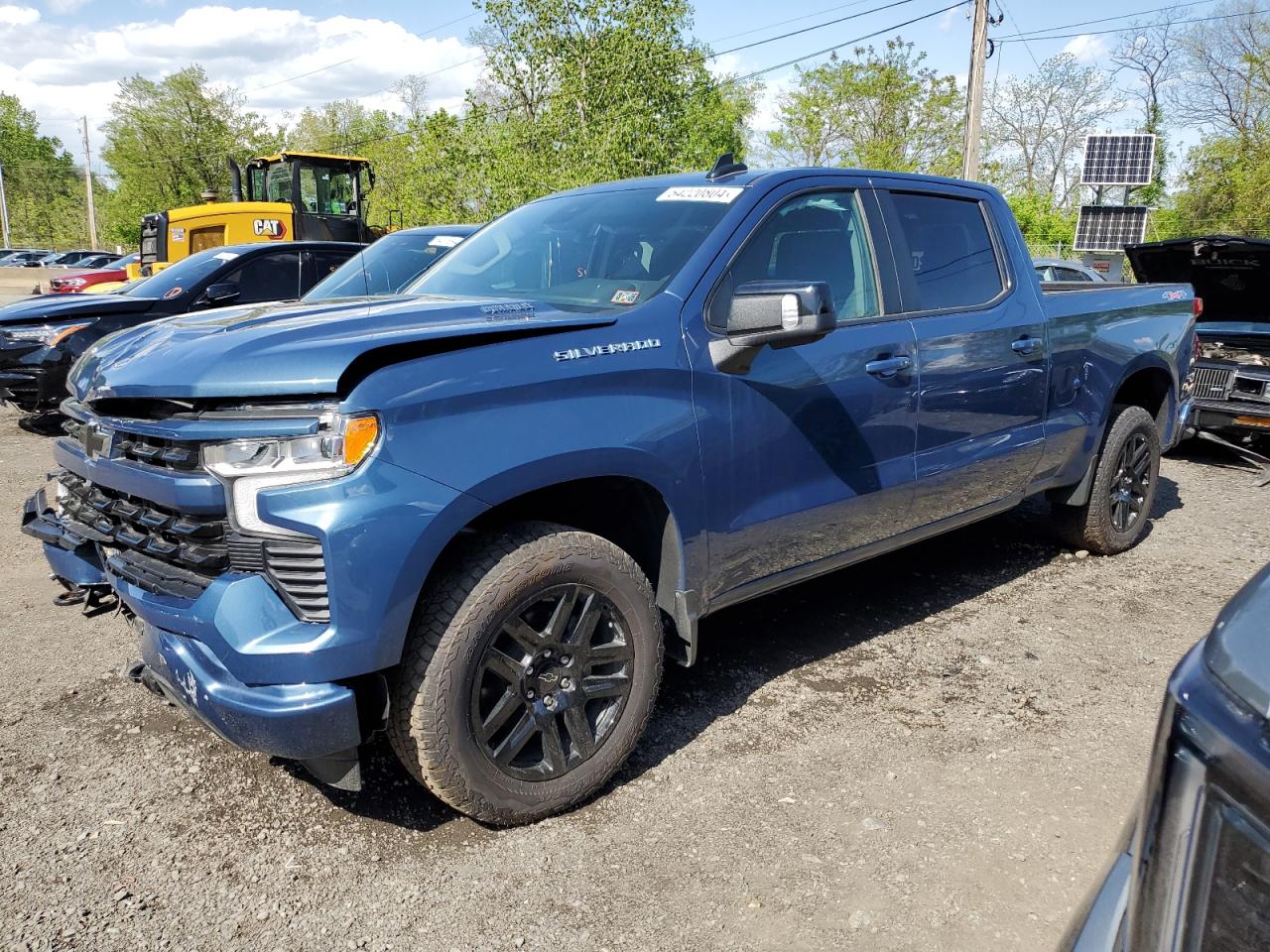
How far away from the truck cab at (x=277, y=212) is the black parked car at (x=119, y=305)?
6.53 metres

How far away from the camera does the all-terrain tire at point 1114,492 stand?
518 centimetres

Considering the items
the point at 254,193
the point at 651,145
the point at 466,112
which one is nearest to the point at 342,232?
the point at 254,193

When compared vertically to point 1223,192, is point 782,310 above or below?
below

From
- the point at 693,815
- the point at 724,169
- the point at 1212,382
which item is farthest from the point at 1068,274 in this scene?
the point at 693,815

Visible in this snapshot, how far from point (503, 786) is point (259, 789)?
881 mm

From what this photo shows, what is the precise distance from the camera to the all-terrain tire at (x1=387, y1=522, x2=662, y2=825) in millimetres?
2543

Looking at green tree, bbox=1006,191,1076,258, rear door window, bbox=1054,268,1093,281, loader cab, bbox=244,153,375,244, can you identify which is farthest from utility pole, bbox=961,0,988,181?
green tree, bbox=1006,191,1076,258

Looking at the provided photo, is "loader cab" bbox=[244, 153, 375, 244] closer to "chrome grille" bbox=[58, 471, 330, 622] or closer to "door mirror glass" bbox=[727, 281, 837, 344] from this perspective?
"chrome grille" bbox=[58, 471, 330, 622]

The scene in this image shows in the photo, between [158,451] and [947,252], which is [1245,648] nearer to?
[158,451]

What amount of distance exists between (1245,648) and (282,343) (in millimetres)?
2210

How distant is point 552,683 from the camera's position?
2775mm

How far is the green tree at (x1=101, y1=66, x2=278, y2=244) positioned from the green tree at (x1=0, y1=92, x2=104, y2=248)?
19.4 meters

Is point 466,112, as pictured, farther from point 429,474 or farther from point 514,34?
point 429,474

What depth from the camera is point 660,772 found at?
3174mm
